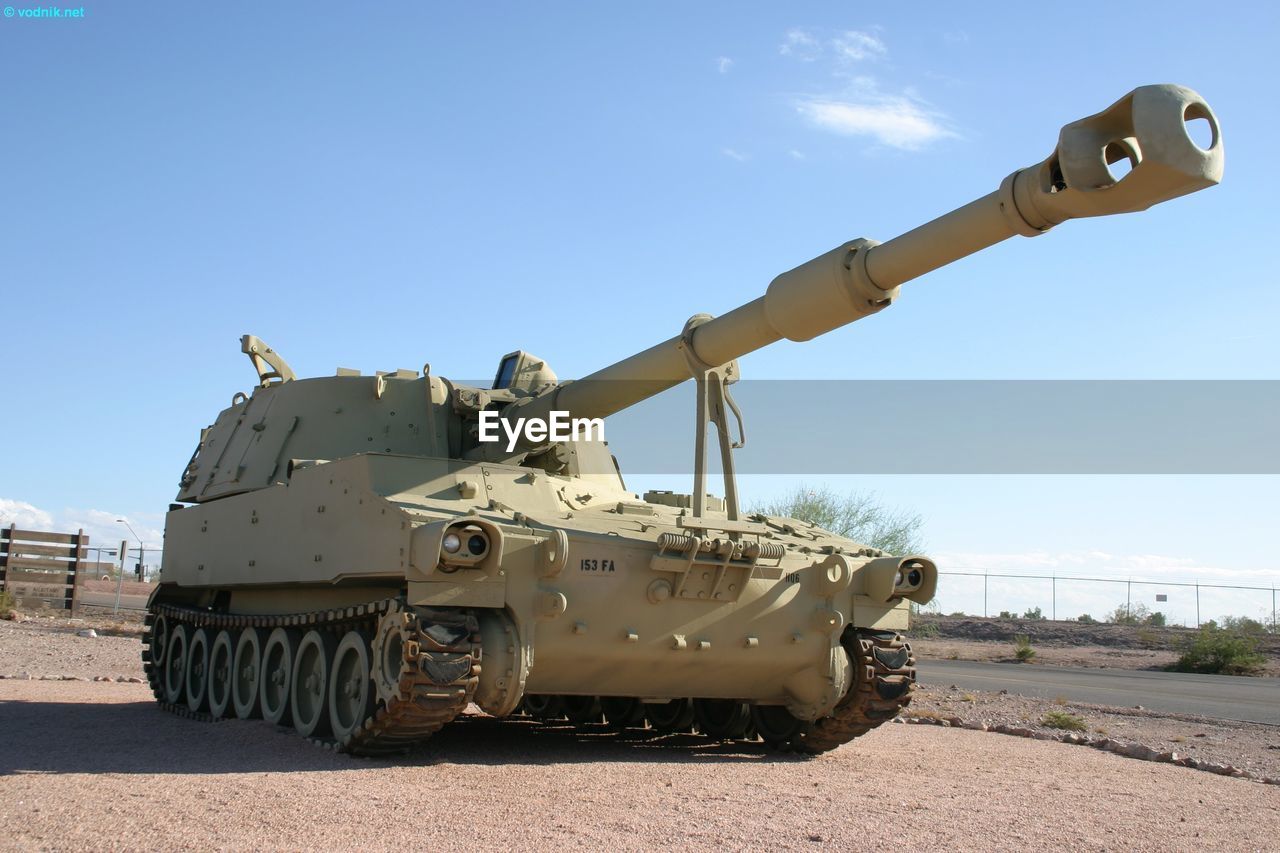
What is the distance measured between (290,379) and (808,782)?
738 centimetres

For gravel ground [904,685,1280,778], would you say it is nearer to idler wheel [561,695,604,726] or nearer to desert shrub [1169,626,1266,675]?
idler wheel [561,695,604,726]

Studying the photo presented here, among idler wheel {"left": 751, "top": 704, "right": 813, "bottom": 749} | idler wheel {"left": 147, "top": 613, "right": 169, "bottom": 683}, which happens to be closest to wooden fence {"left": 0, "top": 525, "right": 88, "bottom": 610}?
idler wheel {"left": 147, "top": 613, "right": 169, "bottom": 683}

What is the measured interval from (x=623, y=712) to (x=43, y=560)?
24543mm

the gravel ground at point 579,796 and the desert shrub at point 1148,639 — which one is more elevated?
the desert shrub at point 1148,639

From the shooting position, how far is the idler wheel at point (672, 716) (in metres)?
12.8

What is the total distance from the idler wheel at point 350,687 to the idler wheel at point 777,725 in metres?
3.76

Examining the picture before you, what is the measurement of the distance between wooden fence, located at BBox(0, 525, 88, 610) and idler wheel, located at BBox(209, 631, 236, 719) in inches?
843

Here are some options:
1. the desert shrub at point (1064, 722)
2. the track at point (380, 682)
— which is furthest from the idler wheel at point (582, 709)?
the desert shrub at point (1064, 722)

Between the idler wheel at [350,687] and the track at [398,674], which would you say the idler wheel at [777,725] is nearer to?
the track at [398,674]

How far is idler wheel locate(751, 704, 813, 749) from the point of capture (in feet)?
37.3

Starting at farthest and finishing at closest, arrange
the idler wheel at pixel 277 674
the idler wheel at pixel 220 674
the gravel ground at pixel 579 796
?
the idler wheel at pixel 220 674, the idler wheel at pixel 277 674, the gravel ground at pixel 579 796

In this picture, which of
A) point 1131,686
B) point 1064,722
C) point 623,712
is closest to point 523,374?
point 623,712

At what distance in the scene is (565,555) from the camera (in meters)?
9.26

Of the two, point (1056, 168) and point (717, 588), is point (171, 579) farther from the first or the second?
point (1056, 168)
